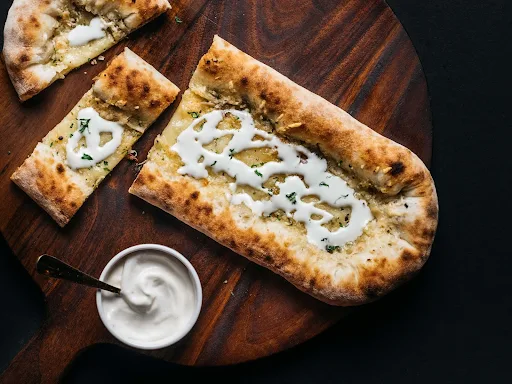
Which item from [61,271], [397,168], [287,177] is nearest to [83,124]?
[61,271]

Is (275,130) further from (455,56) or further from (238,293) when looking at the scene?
(455,56)

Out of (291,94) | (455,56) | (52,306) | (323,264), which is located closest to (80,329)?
(52,306)

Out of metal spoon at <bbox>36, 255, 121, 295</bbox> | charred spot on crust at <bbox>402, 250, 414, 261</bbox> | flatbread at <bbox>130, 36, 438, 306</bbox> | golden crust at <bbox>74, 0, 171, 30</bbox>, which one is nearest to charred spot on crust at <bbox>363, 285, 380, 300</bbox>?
flatbread at <bbox>130, 36, 438, 306</bbox>

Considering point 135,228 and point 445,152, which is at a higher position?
point 445,152

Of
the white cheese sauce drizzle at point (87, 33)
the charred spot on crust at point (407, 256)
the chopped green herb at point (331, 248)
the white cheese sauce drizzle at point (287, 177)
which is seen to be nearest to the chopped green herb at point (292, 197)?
the white cheese sauce drizzle at point (287, 177)

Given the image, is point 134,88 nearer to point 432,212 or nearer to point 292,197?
point 292,197

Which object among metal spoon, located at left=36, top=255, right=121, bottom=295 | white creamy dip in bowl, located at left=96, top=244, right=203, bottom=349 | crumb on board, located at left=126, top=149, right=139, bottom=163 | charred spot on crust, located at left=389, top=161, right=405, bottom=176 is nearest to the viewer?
metal spoon, located at left=36, top=255, right=121, bottom=295

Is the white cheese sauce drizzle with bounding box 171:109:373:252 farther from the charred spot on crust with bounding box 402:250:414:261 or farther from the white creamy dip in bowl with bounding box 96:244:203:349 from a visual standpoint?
the white creamy dip in bowl with bounding box 96:244:203:349
